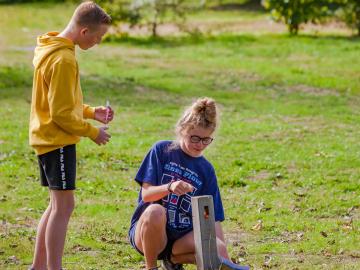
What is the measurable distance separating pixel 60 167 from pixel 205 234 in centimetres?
104

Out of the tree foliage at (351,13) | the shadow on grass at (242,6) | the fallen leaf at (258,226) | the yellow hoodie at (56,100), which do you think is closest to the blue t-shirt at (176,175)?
the yellow hoodie at (56,100)

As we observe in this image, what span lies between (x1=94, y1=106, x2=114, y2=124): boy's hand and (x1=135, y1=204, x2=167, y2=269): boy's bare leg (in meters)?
0.76

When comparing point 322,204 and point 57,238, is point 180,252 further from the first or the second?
point 322,204

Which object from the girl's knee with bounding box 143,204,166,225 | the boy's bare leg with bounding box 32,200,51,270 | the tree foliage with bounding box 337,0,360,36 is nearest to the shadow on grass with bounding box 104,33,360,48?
the tree foliage with bounding box 337,0,360,36

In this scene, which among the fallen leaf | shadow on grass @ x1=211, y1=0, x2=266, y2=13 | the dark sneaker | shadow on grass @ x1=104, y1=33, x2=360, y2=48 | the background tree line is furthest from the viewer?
shadow on grass @ x1=211, y1=0, x2=266, y2=13

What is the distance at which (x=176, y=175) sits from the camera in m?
5.45

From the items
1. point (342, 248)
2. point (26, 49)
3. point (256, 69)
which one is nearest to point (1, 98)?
point (256, 69)

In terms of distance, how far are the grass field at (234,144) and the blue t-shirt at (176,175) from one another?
979 millimetres

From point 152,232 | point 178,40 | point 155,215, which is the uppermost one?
point 155,215

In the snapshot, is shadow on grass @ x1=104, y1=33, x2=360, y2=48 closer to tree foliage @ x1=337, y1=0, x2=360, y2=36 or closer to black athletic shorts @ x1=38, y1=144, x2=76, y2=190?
tree foliage @ x1=337, y1=0, x2=360, y2=36

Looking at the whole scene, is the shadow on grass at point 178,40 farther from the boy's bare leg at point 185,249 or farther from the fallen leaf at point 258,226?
the boy's bare leg at point 185,249

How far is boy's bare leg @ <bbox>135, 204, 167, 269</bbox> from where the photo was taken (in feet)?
17.5

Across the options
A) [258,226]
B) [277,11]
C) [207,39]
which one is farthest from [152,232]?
[277,11]

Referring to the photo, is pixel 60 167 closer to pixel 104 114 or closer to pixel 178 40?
pixel 104 114
